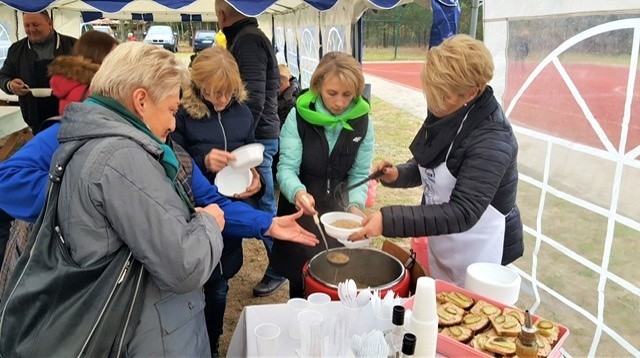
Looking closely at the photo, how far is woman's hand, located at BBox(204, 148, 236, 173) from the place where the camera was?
2.23m

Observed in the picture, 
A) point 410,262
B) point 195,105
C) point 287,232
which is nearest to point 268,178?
point 195,105

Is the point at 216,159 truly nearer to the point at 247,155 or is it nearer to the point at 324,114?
the point at 247,155

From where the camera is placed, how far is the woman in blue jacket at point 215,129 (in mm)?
2229

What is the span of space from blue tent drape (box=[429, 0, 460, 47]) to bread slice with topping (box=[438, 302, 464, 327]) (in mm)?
1672

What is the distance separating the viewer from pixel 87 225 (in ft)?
3.56

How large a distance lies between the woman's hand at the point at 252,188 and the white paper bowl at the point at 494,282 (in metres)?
1.19

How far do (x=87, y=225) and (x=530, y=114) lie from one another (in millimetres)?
2132

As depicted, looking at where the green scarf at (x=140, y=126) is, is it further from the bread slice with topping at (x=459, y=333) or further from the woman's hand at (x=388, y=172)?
the woman's hand at (x=388, y=172)

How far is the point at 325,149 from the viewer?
85.5 inches

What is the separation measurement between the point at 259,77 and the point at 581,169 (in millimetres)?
1933

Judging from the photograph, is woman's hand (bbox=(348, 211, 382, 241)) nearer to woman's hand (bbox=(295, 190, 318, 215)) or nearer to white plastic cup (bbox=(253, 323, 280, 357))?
woman's hand (bbox=(295, 190, 318, 215))

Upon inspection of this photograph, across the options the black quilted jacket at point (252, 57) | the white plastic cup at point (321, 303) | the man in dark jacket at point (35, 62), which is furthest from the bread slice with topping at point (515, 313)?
the man in dark jacket at point (35, 62)

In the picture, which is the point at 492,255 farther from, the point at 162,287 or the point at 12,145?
the point at 12,145

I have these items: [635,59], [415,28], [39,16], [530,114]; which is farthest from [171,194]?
[415,28]
